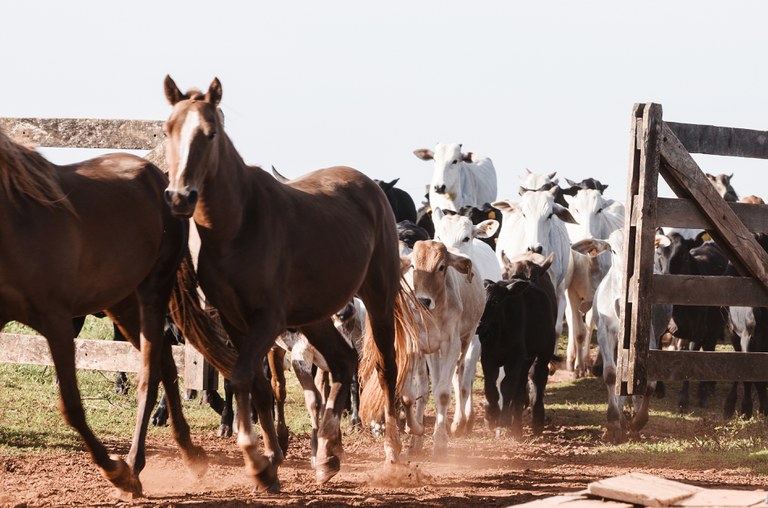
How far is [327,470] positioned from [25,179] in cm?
281

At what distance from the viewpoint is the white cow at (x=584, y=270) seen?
1636cm

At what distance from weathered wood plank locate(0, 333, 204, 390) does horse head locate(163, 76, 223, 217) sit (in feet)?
13.2

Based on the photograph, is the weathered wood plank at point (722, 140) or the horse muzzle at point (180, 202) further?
the weathered wood plank at point (722, 140)

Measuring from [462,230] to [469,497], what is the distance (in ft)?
19.6

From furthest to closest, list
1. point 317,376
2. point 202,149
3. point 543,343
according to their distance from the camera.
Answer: point 543,343
point 317,376
point 202,149

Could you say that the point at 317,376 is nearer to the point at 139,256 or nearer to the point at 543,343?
the point at 543,343

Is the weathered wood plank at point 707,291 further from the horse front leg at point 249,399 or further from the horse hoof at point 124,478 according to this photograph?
the horse hoof at point 124,478

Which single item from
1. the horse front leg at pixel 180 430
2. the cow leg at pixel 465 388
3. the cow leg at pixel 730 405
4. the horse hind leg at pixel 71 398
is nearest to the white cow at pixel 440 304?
the cow leg at pixel 465 388

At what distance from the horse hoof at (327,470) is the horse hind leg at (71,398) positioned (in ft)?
4.59

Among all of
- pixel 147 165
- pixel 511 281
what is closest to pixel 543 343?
pixel 511 281

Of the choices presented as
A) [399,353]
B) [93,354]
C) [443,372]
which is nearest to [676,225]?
[399,353]

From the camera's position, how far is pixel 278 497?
7.23 meters

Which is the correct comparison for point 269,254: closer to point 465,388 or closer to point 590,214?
point 465,388

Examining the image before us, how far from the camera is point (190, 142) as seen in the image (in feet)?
22.3
